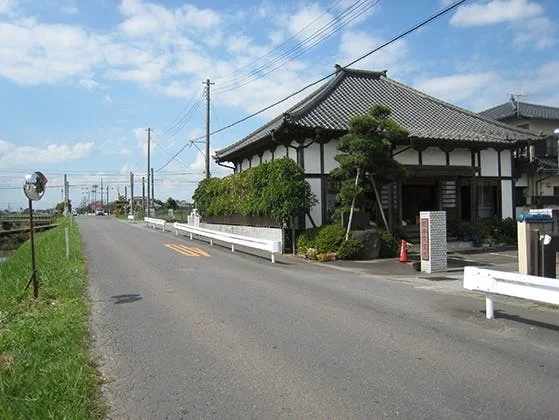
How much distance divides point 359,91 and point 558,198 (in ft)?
38.6

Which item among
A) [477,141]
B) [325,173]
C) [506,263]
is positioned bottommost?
[506,263]

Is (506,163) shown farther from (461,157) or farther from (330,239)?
(330,239)

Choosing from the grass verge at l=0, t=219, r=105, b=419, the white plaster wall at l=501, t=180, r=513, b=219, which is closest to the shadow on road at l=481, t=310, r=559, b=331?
the grass verge at l=0, t=219, r=105, b=419

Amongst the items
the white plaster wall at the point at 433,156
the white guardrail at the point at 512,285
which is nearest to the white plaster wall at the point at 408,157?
the white plaster wall at the point at 433,156

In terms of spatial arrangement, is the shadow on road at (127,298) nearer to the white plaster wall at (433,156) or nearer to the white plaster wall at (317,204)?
the white plaster wall at (317,204)

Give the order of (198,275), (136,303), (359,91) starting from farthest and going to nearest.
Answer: (359,91)
(198,275)
(136,303)

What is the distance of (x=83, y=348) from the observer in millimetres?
6367

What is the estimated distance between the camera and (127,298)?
10016 mm

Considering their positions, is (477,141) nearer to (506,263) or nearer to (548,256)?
(506,263)

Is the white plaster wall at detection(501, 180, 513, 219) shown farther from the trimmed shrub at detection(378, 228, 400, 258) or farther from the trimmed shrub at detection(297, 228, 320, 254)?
the trimmed shrub at detection(297, 228, 320, 254)

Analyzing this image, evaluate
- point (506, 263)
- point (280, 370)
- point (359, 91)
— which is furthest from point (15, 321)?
point (359, 91)

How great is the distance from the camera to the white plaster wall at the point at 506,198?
2384cm

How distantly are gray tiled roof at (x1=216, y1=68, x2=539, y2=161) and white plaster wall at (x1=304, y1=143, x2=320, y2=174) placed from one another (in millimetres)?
1014

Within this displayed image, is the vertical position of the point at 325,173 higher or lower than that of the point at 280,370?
higher
